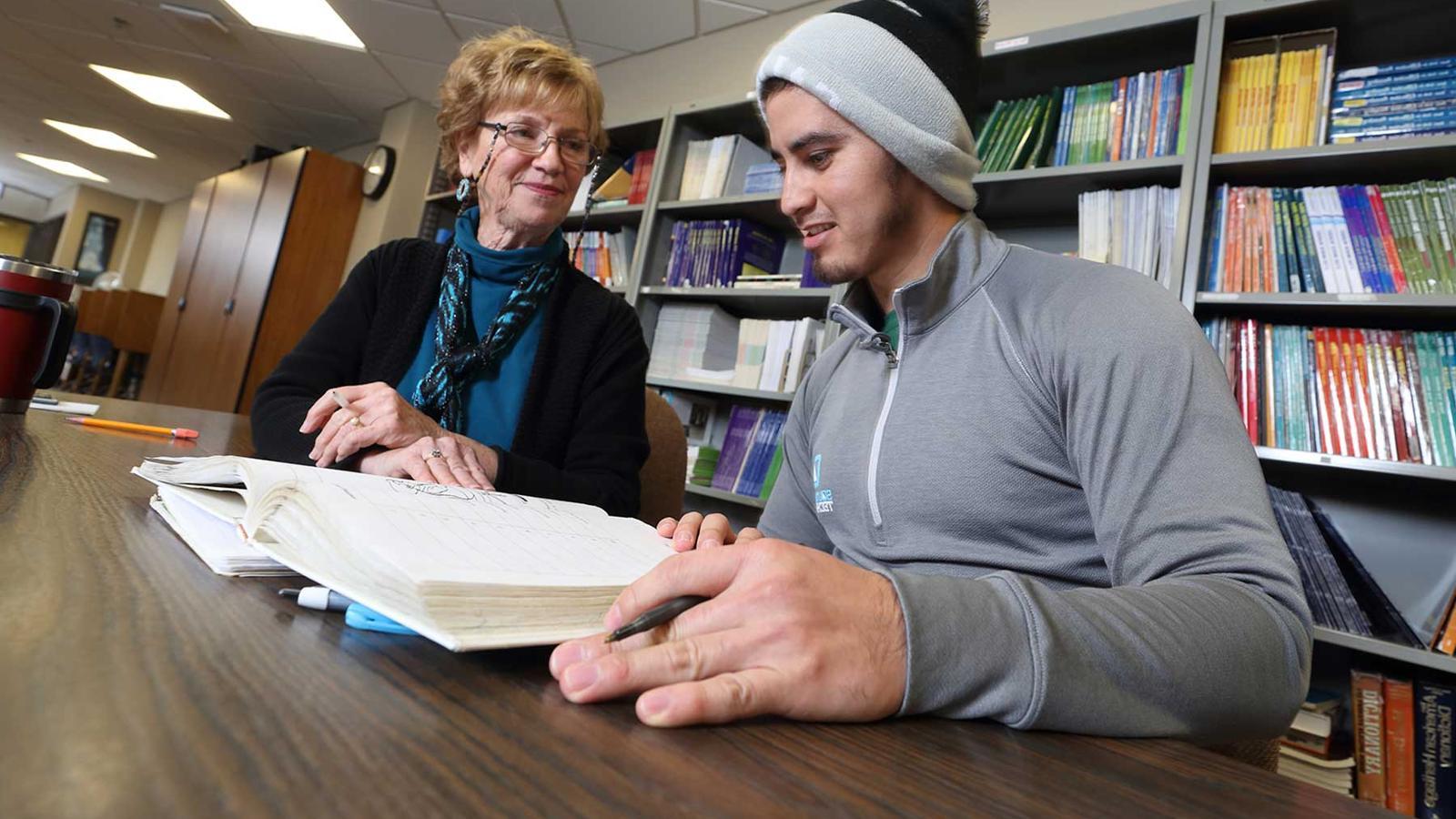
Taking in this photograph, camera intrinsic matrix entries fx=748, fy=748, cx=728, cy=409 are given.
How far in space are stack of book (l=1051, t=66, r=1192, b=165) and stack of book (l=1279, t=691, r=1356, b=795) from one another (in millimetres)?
1201

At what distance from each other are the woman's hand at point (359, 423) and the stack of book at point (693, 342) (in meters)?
1.61

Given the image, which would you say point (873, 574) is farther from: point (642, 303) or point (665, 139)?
point (665, 139)

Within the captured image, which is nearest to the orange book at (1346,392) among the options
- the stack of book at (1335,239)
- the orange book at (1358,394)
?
the orange book at (1358,394)

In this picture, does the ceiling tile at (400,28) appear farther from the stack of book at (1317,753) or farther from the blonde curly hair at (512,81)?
the stack of book at (1317,753)

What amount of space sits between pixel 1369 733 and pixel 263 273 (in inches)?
240

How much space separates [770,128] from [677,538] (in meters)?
0.74

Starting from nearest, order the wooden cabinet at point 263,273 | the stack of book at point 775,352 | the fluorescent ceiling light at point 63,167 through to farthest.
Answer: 1. the stack of book at point 775,352
2. the wooden cabinet at point 263,273
3. the fluorescent ceiling light at point 63,167

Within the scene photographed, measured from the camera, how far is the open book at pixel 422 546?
39 cm

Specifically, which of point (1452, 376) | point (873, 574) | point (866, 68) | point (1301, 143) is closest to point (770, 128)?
point (866, 68)

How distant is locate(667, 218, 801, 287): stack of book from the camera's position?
251 cm

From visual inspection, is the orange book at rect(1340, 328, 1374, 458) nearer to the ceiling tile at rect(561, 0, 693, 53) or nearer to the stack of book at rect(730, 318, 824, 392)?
the stack of book at rect(730, 318, 824, 392)

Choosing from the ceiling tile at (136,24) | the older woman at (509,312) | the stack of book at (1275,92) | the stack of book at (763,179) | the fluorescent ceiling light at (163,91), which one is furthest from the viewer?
the fluorescent ceiling light at (163,91)

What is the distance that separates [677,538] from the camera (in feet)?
2.17

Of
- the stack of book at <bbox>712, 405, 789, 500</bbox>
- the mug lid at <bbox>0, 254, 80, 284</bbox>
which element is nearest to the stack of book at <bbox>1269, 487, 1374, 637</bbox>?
the stack of book at <bbox>712, 405, 789, 500</bbox>
